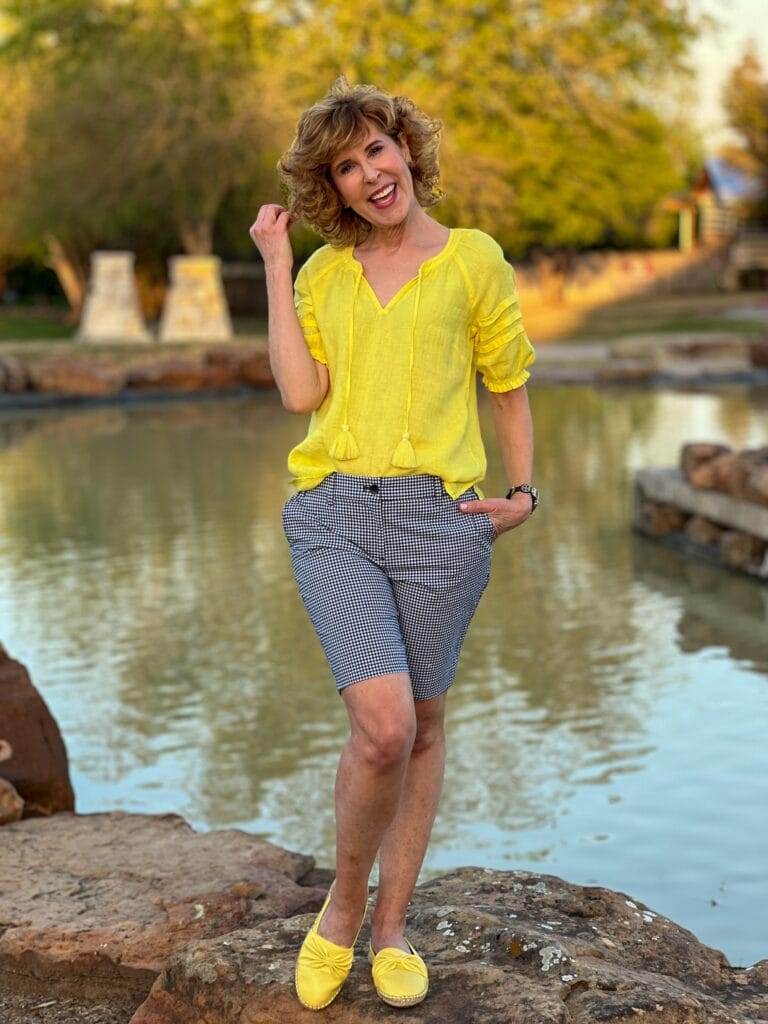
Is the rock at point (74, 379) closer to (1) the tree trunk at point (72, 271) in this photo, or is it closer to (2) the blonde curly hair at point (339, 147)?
(1) the tree trunk at point (72, 271)

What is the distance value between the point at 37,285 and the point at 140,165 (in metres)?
20.8

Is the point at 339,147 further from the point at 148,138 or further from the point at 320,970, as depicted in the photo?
the point at 148,138

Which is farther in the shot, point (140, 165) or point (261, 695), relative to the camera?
point (140, 165)

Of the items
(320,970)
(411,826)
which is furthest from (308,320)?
(320,970)

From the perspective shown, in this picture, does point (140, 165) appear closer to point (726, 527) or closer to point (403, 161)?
point (726, 527)

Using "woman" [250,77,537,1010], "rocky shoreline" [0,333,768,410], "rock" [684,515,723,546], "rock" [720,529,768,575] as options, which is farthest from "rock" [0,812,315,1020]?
"rocky shoreline" [0,333,768,410]

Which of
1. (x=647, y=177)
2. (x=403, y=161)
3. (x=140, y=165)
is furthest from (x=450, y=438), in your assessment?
(x=647, y=177)

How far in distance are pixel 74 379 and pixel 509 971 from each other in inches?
788

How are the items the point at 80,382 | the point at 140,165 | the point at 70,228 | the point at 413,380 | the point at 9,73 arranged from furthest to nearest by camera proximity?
the point at 9,73 → the point at 70,228 → the point at 140,165 → the point at 80,382 → the point at 413,380

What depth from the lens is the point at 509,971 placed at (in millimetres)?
3016

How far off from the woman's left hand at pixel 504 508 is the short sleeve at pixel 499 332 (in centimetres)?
22

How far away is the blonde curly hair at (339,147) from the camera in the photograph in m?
3.05

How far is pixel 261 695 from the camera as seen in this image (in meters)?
7.20

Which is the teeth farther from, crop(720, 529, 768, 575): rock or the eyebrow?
crop(720, 529, 768, 575): rock
